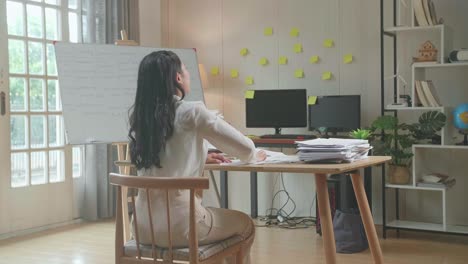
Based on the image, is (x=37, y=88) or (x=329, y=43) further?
(x=329, y=43)

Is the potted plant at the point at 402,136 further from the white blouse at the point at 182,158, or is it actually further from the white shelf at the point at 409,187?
the white blouse at the point at 182,158

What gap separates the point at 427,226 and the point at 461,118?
816 millimetres

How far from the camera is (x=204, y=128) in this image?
2174mm

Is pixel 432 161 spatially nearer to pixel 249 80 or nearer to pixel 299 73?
pixel 299 73

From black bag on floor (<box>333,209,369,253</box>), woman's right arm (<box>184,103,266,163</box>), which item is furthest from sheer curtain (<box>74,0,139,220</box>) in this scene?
woman's right arm (<box>184,103,266,163</box>)

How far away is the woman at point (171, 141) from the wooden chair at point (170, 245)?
0.04 meters

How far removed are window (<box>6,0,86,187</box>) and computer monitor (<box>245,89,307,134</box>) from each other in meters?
1.51

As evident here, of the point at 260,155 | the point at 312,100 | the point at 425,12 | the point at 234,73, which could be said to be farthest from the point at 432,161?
the point at 260,155

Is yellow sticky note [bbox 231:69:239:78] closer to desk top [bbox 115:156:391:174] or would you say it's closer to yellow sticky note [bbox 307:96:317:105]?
yellow sticky note [bbox 307:96:317:105]

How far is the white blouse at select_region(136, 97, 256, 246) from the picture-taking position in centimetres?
215

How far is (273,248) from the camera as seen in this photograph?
4.11 meters

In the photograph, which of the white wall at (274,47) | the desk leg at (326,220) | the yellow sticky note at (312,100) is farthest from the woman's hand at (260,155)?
the white wall at (274,47)

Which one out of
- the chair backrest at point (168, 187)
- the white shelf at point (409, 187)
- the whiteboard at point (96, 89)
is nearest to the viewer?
the chair backrest at point (168, 187)

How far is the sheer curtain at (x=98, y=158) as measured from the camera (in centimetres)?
506
